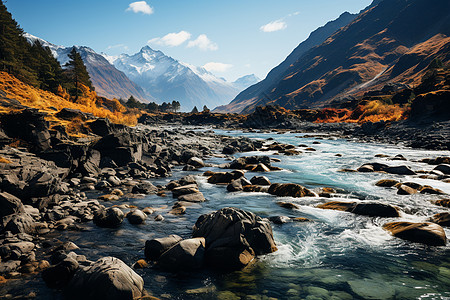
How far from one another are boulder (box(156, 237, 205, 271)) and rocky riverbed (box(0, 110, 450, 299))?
26 mm

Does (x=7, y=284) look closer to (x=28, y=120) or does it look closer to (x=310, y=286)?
(x=310, y=286)

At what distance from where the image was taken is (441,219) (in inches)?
374

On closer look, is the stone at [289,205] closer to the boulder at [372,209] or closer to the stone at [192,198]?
the boulder at [372,209]

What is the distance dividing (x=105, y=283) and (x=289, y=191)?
34.7 ft

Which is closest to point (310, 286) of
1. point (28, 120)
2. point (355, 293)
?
point (355, 293)

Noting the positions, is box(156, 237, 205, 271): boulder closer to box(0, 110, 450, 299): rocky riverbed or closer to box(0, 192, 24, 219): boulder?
box(0, 110, 450, 299): rocky riverbed

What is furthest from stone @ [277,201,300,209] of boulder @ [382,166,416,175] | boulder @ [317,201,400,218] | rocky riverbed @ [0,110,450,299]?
boulder @ [382,166,416,175]

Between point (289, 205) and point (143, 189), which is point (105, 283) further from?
point (143, 189)

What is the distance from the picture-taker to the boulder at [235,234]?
266 inches

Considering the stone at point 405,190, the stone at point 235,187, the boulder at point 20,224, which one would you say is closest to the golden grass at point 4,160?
the boulder at point 20,224

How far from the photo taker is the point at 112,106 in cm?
8019

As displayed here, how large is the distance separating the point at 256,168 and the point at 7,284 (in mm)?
17516

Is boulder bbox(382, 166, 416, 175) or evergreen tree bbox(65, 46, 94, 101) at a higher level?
evergreen tree bbox(65, 46, 94, 101)

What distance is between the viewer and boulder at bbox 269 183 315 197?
13445 millimetres
